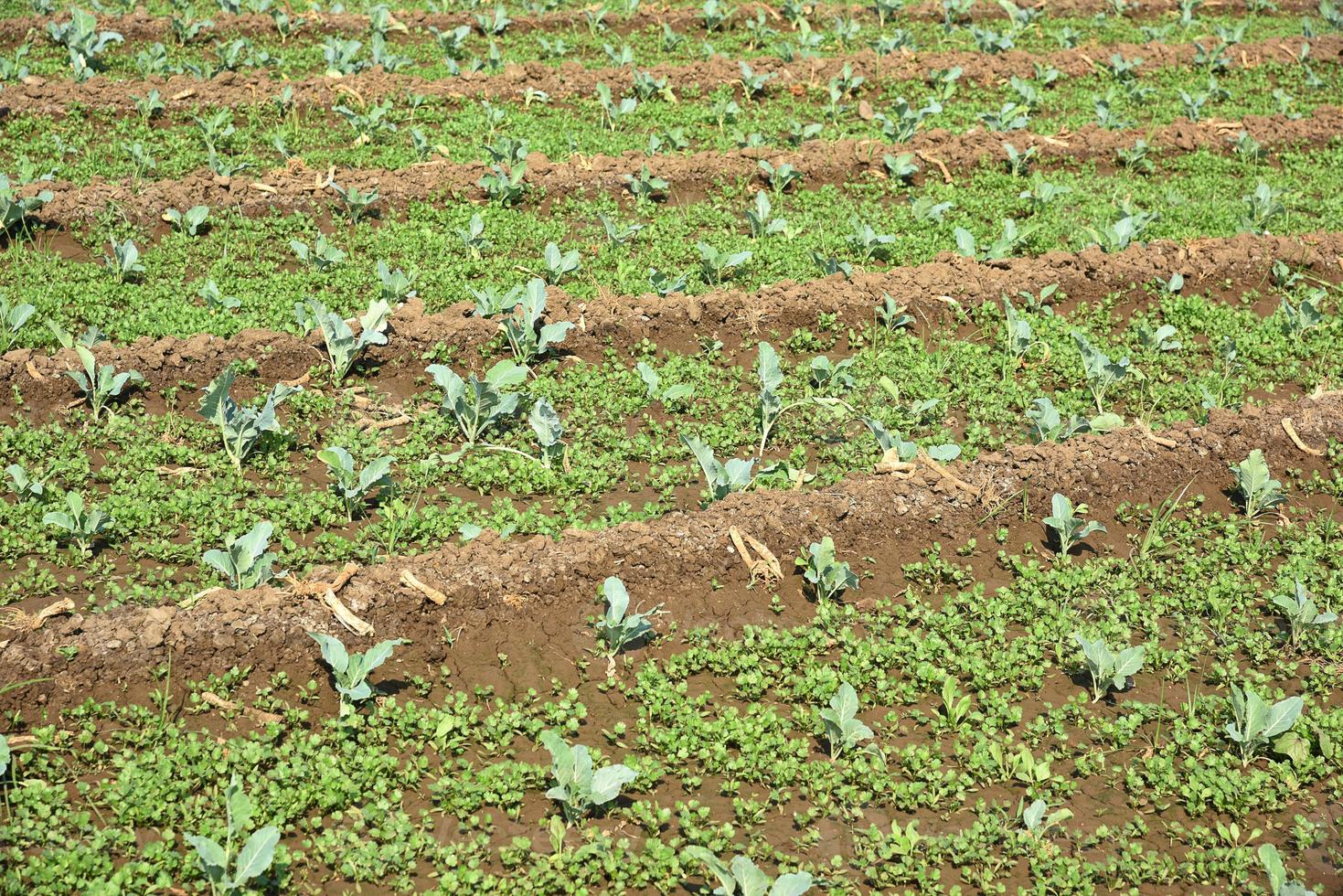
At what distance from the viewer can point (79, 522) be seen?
233 inches

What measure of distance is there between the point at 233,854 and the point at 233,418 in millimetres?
2782

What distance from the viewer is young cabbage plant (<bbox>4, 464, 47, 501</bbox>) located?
611 centimetres

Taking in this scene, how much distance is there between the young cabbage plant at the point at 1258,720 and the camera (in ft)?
17.4

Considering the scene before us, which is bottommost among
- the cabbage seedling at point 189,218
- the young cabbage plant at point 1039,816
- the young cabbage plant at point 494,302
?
the young cabbage plant at point 1039,816

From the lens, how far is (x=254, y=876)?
14.3 ft

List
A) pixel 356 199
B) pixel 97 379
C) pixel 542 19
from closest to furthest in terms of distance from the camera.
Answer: pixel 97 379 < pixel 356 199 < pixel 542 19

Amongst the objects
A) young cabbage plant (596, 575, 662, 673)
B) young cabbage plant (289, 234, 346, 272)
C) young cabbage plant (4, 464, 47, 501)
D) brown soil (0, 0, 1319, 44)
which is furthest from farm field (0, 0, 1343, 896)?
brown soil (0, 0, 1319, 44)

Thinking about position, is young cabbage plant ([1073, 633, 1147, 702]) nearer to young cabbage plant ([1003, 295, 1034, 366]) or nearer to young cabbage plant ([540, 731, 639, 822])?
young cabbage plant ([540, 731, 639, 822])

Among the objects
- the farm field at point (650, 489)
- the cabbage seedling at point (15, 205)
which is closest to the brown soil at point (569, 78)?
the farm field at point (650, 489)

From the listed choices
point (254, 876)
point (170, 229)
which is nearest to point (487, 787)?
point (254, 876)

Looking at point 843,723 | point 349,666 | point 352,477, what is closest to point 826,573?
point 843,723

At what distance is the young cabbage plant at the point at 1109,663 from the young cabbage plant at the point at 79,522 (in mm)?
4663

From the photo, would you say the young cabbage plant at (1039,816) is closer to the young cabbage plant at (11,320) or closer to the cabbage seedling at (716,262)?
the cabbage seedling at (716,262)

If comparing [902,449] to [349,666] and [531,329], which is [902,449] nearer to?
[531,329]
